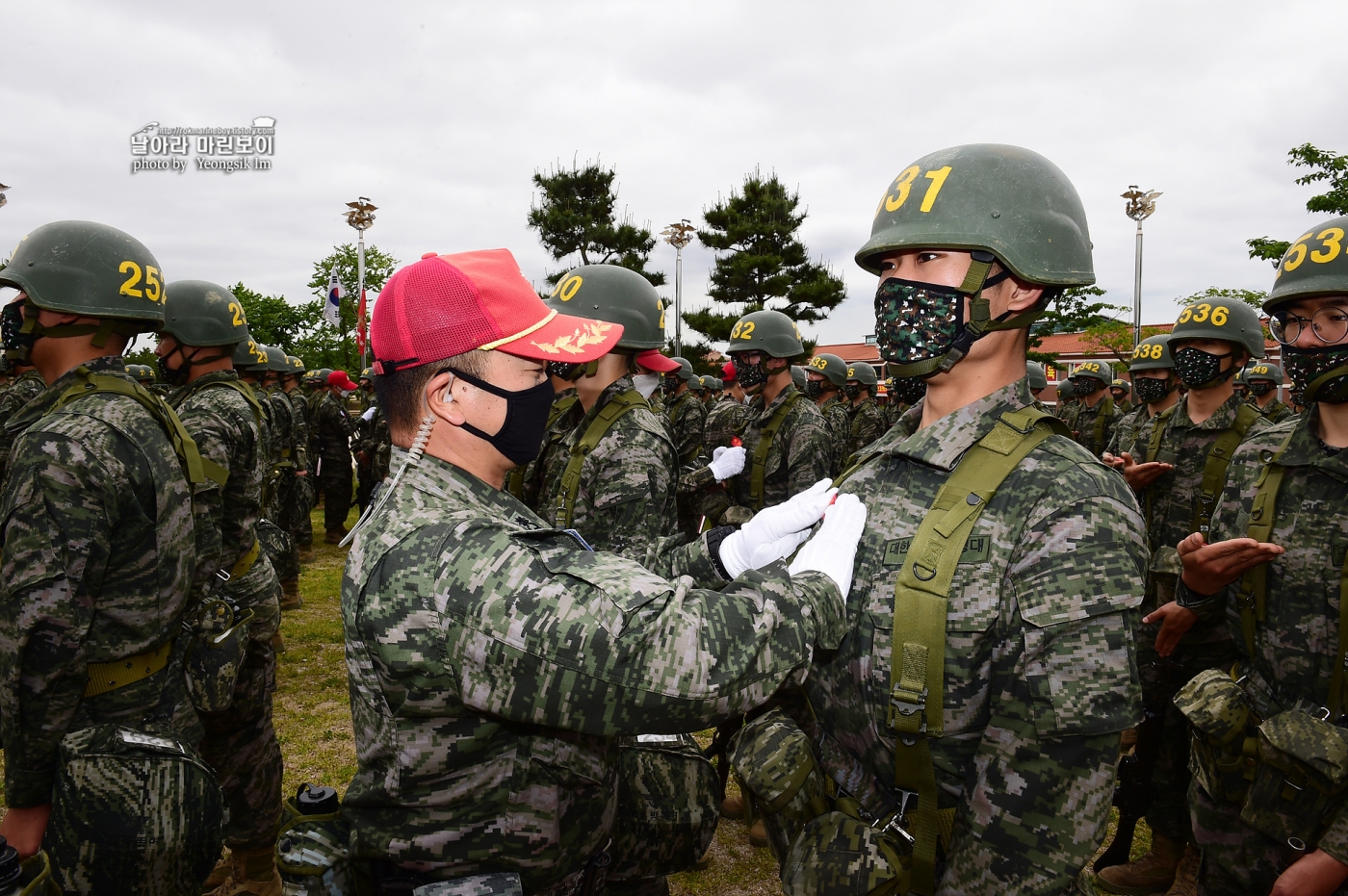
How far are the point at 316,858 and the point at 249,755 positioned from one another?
298cm

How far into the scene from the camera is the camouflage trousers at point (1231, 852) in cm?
286

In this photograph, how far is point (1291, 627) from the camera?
2910 millimetres

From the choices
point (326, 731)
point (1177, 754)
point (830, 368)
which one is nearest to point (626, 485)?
point (1177, 754)

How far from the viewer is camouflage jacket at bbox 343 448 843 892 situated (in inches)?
62.9

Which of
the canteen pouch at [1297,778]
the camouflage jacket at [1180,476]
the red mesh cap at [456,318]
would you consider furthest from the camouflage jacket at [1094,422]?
the red mesh cap at [456,318]

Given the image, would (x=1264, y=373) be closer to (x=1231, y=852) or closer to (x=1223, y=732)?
(x=1231, y=852)

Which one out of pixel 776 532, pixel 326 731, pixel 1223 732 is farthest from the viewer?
pixel 326 731

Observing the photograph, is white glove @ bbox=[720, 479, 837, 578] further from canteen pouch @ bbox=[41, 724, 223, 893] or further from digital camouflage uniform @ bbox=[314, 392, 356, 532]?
digital camouflage uniform @ bbox=[314, 392, 356, 532]

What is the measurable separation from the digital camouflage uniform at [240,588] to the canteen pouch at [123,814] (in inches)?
39.4

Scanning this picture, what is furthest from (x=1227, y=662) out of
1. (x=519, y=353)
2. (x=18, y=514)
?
(x=18, y=514)

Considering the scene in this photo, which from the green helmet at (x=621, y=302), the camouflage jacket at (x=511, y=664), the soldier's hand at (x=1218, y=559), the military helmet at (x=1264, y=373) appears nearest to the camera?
the camouflage jacket at (x=511, y=664)

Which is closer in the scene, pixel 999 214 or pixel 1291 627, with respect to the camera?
pixel 999 214

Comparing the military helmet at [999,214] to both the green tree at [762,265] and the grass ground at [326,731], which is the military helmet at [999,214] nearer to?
the grass ground at [326,731]

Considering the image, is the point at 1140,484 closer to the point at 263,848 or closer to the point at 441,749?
the point at 441,749
